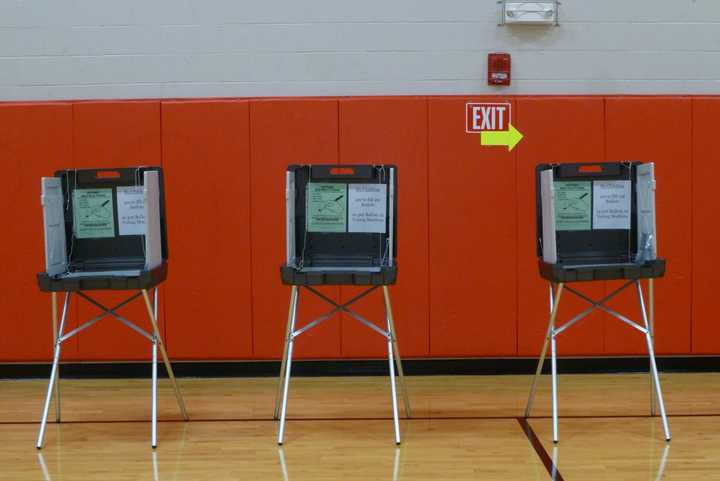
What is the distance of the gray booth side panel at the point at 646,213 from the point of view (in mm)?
3754

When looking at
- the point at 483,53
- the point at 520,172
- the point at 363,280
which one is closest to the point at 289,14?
the point at 483,53

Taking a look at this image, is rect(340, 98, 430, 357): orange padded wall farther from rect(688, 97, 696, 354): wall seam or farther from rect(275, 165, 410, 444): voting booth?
rect(688, 97, 696, 354): wall seam

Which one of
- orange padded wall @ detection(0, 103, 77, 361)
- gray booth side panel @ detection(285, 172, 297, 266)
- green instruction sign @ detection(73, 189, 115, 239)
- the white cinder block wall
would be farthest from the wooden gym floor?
the white cinder block wall

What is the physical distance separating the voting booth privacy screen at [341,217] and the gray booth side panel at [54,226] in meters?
1.03

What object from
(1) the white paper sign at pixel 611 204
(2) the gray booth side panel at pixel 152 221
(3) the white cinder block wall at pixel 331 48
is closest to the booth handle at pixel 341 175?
(2) the gray booth side panel at pixel 152 221

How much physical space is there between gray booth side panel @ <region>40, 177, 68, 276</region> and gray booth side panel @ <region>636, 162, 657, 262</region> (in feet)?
8.39

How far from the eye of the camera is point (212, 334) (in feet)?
15.9

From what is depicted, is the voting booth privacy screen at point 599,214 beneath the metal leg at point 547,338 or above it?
above

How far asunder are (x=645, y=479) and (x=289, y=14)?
10.2 ft

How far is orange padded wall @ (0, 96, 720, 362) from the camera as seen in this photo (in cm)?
480

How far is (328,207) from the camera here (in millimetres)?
3914

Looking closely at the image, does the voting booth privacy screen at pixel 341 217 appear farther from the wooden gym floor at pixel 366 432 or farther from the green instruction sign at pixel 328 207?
the wooden gym floor at pixel 366 432

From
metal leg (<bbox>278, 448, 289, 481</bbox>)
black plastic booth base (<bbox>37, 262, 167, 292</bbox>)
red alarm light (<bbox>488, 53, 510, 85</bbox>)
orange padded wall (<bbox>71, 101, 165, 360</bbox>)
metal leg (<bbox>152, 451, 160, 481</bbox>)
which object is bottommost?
metal leg (<bbox>152, 451, 160, 481</bbox>)

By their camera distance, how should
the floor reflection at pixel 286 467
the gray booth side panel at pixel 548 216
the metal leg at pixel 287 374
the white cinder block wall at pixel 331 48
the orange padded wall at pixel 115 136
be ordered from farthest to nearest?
the white cinder block wall at pixel 331 48 < the orange padded wall at pixel 115 136 < the gray booth side panel at pixel 548 216 < the metal leg at pixel 287 374 < the floor reflection at pixel 286 467
